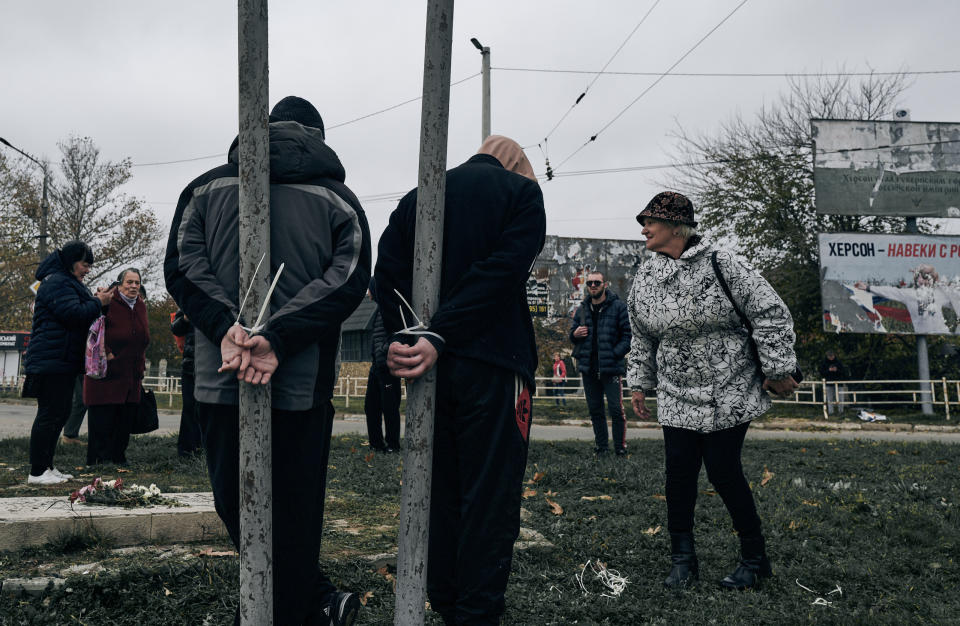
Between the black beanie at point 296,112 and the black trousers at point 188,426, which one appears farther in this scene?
the black trousers at point 188,426

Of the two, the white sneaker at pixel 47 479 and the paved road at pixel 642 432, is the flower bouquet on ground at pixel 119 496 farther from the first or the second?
the paved road at pixel 642 432

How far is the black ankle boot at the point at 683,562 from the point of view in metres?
3.55

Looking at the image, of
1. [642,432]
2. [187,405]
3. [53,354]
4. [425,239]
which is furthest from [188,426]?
[642,432]

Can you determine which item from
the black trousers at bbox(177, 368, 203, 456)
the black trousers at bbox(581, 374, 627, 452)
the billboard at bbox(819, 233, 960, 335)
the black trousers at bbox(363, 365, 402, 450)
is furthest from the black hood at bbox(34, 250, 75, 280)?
the billboard at bbox(819, 233, 960, 335)

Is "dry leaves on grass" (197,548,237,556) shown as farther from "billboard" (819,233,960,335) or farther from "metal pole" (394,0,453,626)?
"billboard" (819,233,960,335)

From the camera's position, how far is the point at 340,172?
8.21 feet

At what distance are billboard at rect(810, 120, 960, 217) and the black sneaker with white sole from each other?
62.5 ft

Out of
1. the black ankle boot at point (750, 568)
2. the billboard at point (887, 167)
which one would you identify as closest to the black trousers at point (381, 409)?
the black ankle boot at point (750, 568)

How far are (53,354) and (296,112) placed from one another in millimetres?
4186

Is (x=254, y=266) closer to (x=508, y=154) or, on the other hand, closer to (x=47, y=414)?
(x=508, y=154)

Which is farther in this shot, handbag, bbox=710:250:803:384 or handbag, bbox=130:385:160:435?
handbag, bbox=130:385:160:435

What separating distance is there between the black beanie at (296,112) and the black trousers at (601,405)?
5.93 metres

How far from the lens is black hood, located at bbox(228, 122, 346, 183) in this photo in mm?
2342

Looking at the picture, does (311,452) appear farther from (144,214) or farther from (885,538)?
(144,214)
